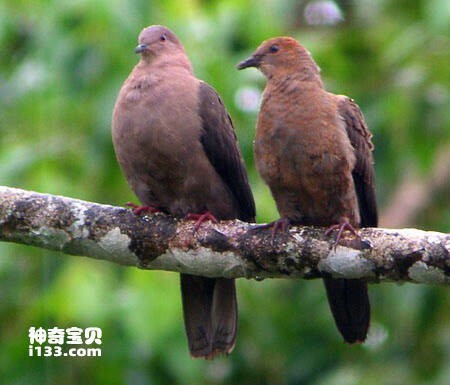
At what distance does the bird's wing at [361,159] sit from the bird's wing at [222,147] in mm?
517

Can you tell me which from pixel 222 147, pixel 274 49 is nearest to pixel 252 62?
pixel 274 49

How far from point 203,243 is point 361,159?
93cm

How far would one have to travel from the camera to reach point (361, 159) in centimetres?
555

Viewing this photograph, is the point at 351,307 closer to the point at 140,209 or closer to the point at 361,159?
the point at 361,159

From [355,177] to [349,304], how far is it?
Result: 574 mm

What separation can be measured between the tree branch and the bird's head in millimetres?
955

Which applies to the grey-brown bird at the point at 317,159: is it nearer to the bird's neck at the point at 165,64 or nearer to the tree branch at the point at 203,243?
the tree branch at the point at 203,243

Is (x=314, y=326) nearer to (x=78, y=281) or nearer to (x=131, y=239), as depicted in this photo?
(x=78, y=281)

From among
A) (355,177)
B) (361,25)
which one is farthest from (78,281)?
(361,25)

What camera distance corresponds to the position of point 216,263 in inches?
199

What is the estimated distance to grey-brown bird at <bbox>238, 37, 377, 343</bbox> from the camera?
5.31m

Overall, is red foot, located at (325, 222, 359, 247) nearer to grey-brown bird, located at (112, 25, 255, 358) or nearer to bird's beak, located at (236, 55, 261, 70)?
grey-brown bird, located at (112, 25, 255, 358)

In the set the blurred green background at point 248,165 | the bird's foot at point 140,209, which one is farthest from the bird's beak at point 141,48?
the bird's foot at point 140,209

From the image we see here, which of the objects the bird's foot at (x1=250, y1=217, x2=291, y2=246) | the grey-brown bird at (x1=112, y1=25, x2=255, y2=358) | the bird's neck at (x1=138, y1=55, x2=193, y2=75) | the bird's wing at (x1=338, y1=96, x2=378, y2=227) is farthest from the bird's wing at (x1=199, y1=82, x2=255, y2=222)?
the bird's foot at (x1=250, y1=217, x2=291, y2=246)
